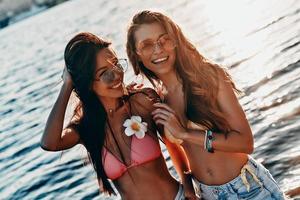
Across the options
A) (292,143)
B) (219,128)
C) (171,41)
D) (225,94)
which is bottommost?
(292,143)

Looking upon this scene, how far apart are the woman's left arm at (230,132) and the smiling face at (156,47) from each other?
1.81ft

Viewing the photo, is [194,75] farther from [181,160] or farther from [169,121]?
[181,160]

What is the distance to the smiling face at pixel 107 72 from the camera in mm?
4824

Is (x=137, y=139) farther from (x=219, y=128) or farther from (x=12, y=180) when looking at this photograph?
(x=12, y=180)

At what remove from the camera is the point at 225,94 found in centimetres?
455

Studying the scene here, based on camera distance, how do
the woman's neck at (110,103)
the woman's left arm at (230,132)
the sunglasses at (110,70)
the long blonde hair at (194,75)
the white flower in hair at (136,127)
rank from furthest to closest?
the woman's neck at (110,103)
the white flower in hair at (136,127)
the sunglasses at (110,70)
the long blonde hair at (194,75)
the woman's left arm at (230,132)

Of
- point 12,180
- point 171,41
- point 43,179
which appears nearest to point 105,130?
point 171,41

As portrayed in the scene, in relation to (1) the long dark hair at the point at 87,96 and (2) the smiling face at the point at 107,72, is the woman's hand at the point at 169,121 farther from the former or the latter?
(1) the long dark hair at the point at 87,96

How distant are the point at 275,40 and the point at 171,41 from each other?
17.1 metres

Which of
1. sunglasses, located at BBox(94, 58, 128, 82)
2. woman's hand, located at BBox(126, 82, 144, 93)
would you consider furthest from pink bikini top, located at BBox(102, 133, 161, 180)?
sunglasses, located at BBox(94, 58, 128, 82)

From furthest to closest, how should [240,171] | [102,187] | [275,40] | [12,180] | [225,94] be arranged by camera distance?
[275,40] < [12,180] < [102,187] < [240,171] < [225,94]

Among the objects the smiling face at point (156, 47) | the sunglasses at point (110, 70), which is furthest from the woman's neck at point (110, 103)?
the smiling face at point (156, 47)

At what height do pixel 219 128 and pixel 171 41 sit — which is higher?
pixel 171 41

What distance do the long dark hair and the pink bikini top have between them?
0.14 metres
